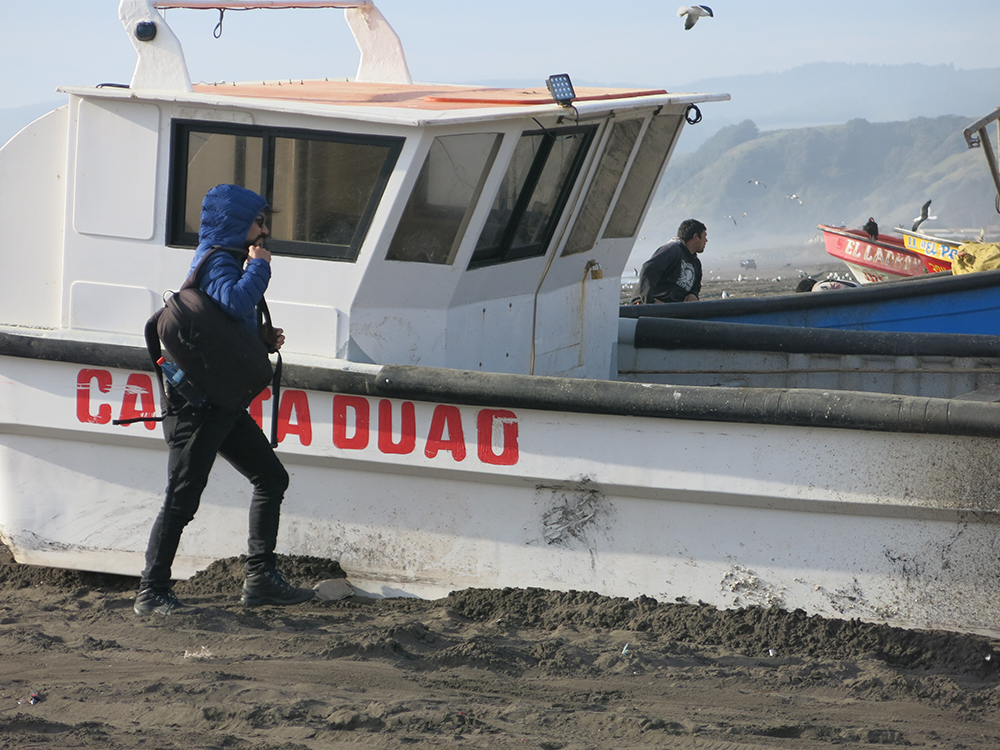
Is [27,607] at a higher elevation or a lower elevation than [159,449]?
lower

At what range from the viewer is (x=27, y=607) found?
4.20 m

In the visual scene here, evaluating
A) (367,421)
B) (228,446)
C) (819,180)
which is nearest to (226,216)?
(228,446)

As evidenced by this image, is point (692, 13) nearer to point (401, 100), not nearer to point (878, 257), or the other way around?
point (401, 100)

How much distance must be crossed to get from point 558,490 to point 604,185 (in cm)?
168

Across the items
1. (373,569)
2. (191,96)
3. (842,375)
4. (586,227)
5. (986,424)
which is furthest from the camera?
(842,375)

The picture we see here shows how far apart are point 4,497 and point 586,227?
2.91 meters

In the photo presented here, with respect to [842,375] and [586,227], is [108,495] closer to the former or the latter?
[586,227]

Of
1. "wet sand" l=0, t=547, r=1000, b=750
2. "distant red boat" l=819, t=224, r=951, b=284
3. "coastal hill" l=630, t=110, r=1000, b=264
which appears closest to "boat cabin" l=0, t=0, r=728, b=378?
"wet sand" l=0, t=547, r=1000, b=750

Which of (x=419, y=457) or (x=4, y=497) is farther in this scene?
(x=4, y=497)

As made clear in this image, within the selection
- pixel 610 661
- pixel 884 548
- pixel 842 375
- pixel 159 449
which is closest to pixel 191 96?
pixel 159 449

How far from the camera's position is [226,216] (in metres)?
3.60

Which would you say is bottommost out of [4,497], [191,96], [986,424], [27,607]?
[27,607]

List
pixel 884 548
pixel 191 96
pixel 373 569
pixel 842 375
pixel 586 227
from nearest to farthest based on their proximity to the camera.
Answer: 1. pixel 884 548
2. pixel 191 96
3. pixel 373 569
4. pixel 586 227
5. pixel 842 375

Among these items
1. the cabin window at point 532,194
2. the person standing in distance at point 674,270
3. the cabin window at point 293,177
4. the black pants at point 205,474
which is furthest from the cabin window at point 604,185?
the person standing in distance at point 674,270
